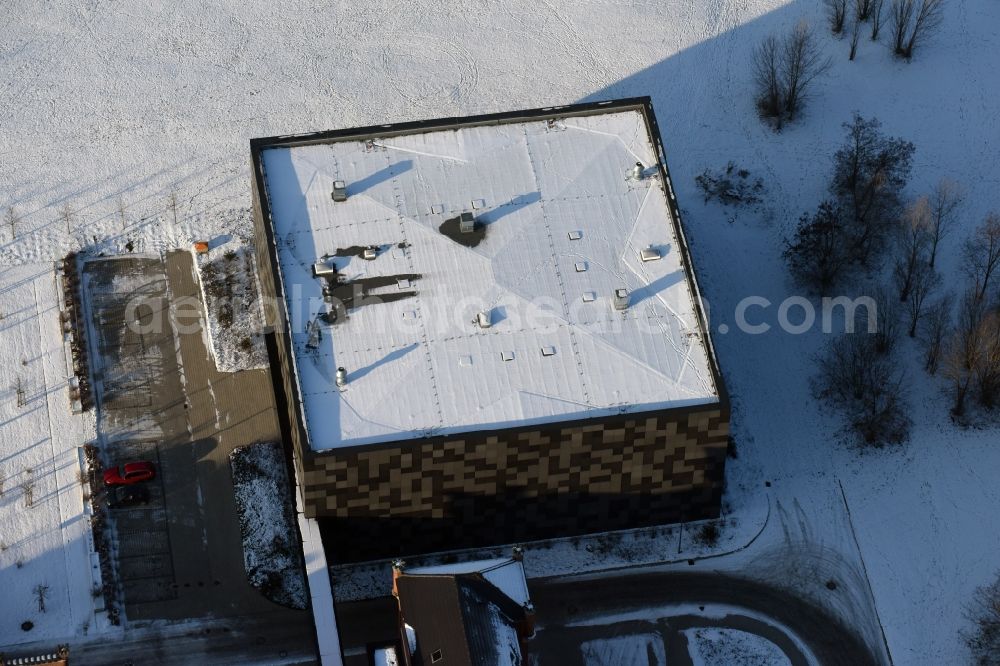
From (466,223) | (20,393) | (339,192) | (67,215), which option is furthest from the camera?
(67,215)

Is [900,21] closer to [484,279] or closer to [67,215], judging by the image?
[484,279]

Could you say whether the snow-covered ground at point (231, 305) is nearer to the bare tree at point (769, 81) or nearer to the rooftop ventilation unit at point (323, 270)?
the rooftop ventilation unit at point (323, 270)

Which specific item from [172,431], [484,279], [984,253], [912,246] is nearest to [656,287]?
[484,279]

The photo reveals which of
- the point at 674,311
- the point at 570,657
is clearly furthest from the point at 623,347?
the point at 570,657

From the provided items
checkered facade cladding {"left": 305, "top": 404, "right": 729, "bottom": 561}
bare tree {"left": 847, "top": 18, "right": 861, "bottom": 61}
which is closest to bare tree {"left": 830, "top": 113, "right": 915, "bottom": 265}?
bare tree {"left": 847, "top": 18, "right": 861, "bottom": 61}

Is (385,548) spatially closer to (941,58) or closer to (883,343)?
(883,343)
